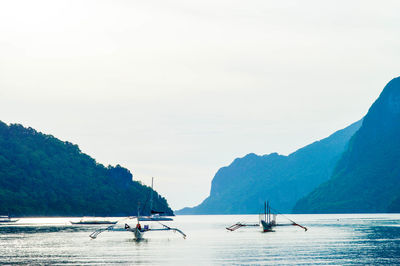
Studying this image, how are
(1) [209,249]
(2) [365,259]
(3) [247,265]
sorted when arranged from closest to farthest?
(3) [247,265] < (2) [365,259] < (1) [209,249]

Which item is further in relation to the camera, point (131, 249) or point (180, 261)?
point (131, 249)

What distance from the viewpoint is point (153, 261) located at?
9769cm

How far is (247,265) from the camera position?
9000 cm

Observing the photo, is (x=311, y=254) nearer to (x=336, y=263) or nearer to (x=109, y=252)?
(x=336, y=263)

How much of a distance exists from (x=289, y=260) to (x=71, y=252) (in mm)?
40305

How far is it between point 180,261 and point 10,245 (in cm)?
4728

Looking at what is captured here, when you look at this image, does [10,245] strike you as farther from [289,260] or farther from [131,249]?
[289,260]

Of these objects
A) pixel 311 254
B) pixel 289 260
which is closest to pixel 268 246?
pixel 311 254

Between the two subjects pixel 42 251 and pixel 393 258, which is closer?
pixel 393 258

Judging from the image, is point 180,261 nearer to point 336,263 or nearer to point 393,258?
point 336,263

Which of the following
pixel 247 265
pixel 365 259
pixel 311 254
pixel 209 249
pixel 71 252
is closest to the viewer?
pixel 247 265

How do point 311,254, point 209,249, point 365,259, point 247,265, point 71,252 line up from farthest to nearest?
point 209,249 → point 71,252 → point 311,254 → point 365,259 → point 247,265

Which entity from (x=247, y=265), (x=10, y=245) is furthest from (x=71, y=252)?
(x=247, y=265)

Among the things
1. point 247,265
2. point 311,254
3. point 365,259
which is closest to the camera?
point 247,265
